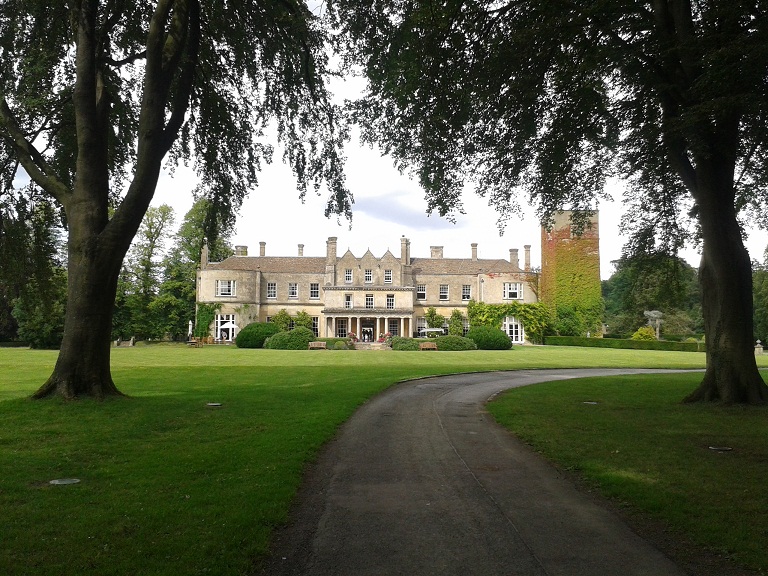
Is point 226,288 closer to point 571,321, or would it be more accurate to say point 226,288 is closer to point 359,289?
point 359,289

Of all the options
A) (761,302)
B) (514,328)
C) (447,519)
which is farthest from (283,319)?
(447,519)

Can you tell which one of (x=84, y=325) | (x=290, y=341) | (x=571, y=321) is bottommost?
(x=290, y=341)

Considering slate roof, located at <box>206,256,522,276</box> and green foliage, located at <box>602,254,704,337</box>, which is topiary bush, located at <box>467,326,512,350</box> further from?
slate roof, located at <box>206,256,522,276</box>

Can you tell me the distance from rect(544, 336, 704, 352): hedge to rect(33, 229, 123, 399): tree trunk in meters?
44.6

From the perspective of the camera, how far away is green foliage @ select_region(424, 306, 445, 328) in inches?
2180

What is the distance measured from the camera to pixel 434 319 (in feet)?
182

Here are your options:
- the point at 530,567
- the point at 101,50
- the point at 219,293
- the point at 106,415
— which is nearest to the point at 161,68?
the point at 101,50

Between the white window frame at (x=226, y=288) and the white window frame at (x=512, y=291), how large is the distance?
27.2m

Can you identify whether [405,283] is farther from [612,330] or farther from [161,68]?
[161,68]

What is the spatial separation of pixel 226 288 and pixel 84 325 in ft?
144

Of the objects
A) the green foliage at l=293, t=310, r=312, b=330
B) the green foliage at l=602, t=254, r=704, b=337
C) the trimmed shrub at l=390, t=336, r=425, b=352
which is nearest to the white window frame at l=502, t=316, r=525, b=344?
the green foliage at l=602, t=254, r=704, b=337

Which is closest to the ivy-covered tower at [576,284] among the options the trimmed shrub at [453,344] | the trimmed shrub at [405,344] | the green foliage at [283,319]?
the trimmed shrub at [453,344]

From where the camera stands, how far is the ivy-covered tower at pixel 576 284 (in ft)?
172

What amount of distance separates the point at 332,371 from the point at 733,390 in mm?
13638
